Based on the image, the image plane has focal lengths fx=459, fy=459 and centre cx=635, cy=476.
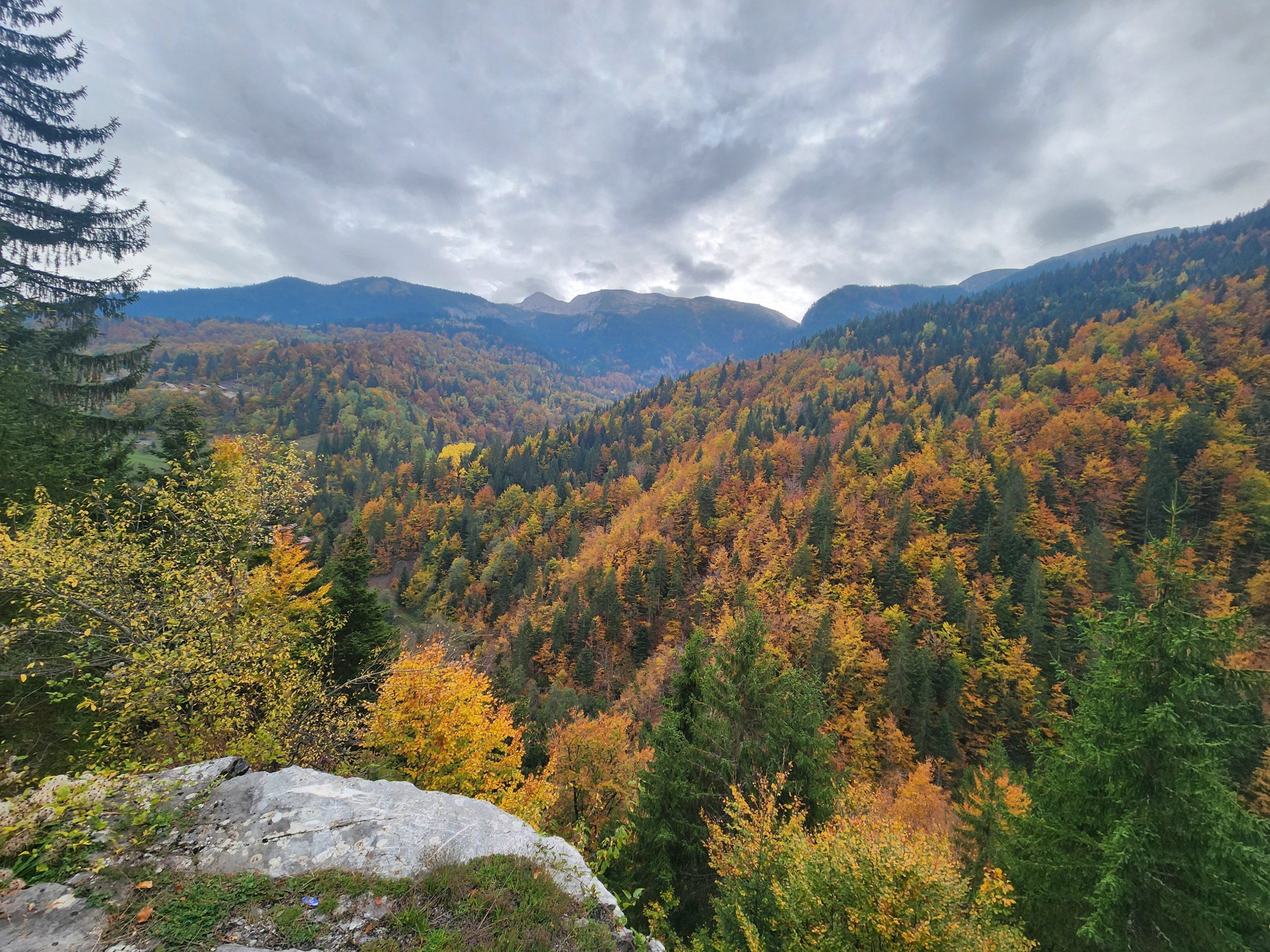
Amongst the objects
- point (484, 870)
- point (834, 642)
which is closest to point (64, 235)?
point (484, 870)

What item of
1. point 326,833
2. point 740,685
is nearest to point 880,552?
point 740,685

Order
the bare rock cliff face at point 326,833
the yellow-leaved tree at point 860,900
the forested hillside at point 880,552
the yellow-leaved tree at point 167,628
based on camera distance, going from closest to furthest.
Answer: the bare rock cliff face at point 326,833, the yellow-leaved tree at point 860,900, the yellow-leaved tree at point 167,628, the forested hillside at point 880,552

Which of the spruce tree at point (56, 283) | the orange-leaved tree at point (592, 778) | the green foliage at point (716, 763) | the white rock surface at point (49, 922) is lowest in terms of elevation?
the orange-leaved tree at point (592, 778)

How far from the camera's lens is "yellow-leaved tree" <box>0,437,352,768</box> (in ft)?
32.8

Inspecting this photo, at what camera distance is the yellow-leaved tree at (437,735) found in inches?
667

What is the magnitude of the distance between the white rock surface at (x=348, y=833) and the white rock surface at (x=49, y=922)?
47.8 inches

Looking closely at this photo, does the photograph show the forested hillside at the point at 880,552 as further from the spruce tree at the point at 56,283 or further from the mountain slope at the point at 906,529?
the spruce tree at the point at 56,283

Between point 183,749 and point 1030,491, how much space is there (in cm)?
10454

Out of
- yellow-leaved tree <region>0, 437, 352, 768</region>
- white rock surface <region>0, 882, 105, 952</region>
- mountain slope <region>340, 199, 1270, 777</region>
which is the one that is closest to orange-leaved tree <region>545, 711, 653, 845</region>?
mountain slope <region>340, 199, 1270, 777</region>

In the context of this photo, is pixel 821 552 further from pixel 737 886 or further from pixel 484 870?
pixel 484 870

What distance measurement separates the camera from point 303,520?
11400 cm

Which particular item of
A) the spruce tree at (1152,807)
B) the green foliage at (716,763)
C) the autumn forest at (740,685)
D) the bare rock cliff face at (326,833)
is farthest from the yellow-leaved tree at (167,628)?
the spruce tree at (1152,807)

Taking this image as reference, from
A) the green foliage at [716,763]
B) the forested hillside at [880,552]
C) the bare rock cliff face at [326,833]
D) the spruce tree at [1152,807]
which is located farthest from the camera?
the forested hillside at [880,552]

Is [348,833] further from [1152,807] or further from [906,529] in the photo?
[906,529]
